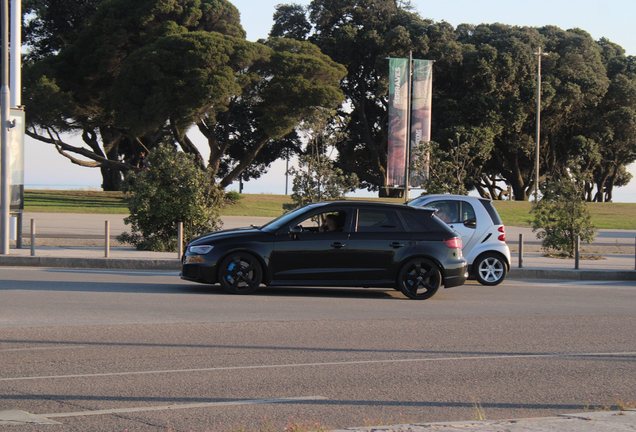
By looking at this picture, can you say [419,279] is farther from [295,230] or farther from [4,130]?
[4,130]

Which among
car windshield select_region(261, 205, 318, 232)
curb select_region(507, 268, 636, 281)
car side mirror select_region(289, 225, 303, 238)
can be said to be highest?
car windshield select_region(261, 205, 318, 232)

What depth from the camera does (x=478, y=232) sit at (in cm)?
1306

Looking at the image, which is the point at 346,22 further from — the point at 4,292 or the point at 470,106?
the point at 4,292

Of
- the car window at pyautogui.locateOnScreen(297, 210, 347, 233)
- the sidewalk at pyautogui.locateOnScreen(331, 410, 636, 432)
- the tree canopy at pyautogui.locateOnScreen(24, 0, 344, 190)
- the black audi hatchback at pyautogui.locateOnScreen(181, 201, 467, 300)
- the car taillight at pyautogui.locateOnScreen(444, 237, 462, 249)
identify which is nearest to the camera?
the sidewalk at pyautogui.locateOnScreen(331, 410, 636, 432)

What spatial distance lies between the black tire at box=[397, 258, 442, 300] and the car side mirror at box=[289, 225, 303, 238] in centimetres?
182

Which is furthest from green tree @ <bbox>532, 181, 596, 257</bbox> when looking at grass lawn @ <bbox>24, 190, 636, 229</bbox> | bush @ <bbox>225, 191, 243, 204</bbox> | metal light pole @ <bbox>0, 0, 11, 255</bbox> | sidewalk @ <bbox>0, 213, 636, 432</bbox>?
bush @ <bbox>225, 191, 243, 204</bbox>

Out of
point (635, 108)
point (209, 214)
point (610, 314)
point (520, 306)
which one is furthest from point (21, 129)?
point (635, 108)

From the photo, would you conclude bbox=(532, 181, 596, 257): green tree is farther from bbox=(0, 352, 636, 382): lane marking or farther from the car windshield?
bbox=(0, 352, 636, 382): lane marking

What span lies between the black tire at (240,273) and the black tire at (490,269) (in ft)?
16.3

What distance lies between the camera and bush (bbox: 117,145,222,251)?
1677 cm

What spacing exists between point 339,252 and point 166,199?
25.5 feet

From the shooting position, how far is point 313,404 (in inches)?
197

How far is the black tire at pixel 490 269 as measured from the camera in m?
13.2

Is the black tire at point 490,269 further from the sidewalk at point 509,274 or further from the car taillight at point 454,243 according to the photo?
the car taillight at point 454,243
